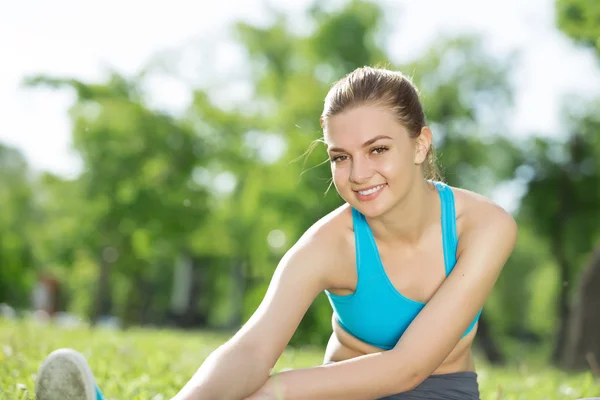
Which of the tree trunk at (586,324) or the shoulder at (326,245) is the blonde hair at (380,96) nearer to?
the shoulder at (326,245)

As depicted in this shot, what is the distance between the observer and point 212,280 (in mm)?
40219

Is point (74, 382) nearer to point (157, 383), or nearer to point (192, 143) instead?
point (157, 383)

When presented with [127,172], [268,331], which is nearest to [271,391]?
[268,331]

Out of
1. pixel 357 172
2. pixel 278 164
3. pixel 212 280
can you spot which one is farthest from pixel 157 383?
pixel 212 280

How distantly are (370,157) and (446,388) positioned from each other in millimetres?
1086

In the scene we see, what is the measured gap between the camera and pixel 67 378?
278cm

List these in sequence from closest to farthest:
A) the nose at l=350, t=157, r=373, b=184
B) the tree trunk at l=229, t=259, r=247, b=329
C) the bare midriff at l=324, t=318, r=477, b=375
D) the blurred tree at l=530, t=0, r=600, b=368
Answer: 1. the nose at l=350, t=157, r=373, b=184
2. the bare midriff at l=324, t=318, r=477, b=375
3. the blurred tree at l=530, t=0, r=600, b=368
4. the tree trunk at l=229, t=259, r=247, b=329

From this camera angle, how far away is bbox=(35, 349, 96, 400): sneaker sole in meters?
2.76

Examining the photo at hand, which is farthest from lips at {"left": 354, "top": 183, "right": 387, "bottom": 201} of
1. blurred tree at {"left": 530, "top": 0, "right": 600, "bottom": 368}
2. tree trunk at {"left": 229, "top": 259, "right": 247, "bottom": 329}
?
tree trunk at {"left": 229, "top": 259, "right": 247, "bottom": 329}

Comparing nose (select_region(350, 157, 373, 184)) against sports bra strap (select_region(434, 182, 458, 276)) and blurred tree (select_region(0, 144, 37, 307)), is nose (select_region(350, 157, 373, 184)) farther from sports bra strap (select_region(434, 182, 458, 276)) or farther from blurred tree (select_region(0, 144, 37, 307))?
blurred tree (select_region(0, 144, 37, 307))

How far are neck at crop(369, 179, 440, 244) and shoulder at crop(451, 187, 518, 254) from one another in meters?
0.13

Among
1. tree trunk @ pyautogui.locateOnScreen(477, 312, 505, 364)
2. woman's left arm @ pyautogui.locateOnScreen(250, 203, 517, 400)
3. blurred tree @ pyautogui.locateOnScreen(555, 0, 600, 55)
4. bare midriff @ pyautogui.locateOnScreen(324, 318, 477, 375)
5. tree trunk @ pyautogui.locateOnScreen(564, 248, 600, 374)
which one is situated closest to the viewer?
woman's left arm @ pyautogui.locateOnScreen(250, 203, 517, 400)

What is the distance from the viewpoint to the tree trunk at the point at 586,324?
11508 millimetres

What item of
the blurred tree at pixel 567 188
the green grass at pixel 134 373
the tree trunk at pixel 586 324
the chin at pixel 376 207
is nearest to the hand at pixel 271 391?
the chin at pixel 376 207
